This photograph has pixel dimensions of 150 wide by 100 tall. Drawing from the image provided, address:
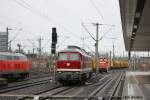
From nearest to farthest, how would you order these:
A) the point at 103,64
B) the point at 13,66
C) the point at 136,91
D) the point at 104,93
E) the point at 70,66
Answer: the point at 104,93 < the point at 136,91 < the point at 70,66 < the point at 13,66 < the point at 103,64

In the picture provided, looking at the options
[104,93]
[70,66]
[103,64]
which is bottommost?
[104,93]

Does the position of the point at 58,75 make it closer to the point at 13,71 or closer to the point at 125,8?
the point at 13,71

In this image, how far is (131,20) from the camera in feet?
107

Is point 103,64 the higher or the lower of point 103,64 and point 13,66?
the higher

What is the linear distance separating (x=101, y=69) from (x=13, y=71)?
4265cm

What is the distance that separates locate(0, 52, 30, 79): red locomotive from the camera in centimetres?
3691

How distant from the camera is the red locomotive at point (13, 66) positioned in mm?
36909

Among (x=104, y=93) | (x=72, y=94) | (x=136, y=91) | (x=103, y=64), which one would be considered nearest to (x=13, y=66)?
(x=104, y=93)

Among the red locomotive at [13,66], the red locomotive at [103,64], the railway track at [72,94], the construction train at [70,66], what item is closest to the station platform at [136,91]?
the railway track at [72,94]

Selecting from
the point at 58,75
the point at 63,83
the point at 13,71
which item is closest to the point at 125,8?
the point at 58,75

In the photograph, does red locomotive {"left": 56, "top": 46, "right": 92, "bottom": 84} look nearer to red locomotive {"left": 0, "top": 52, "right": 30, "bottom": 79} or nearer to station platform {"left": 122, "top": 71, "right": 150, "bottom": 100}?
station platform {"left": 122, "top": 71, "right": 150, "bottom": 100}

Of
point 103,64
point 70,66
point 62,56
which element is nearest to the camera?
point 70,66

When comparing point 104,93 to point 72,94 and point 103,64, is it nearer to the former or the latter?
point 72,94

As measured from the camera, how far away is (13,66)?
40375 mm
